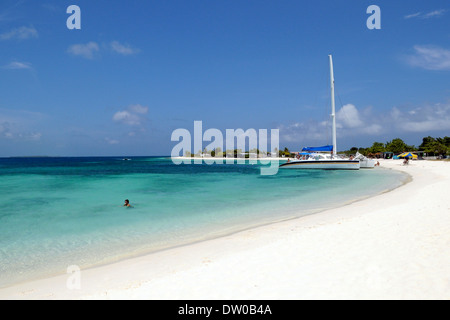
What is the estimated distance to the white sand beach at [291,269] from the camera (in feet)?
14.7

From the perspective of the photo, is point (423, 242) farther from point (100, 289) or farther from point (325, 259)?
point (100, 289)

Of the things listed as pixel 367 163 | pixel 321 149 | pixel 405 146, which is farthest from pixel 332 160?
pixel 405 146

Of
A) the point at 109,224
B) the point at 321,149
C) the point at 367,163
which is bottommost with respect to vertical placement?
the point at 109,224

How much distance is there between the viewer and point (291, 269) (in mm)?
5375

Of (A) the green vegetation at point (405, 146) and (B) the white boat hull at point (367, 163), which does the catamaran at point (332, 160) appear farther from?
(A) the green vegetation at point (405, 146)

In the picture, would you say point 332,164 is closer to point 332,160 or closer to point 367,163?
point 332,160

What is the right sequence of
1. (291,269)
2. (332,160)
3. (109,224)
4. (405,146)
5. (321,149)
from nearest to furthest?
(291,269)
(109,224)
(332,160)
(321,149)
(405,146)

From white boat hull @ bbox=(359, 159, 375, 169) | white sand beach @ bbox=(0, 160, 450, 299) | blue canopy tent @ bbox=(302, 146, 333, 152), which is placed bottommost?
white sand beach @ bbox=(0, 160, 450, 299)

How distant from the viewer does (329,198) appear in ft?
54.2

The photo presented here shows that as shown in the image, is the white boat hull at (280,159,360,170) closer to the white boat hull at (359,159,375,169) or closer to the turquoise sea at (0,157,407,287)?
the white boat hull at (359,159,375,169)

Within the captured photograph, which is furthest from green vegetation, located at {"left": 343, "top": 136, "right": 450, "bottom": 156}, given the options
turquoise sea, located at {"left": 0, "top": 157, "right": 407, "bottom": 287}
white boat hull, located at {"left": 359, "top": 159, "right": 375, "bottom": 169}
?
turquoise sea, located at {"left": 0, "top": 157, "right": 407, "bottom": 287}

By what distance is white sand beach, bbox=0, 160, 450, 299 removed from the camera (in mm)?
4492

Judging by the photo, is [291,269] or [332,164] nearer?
[291,269]
